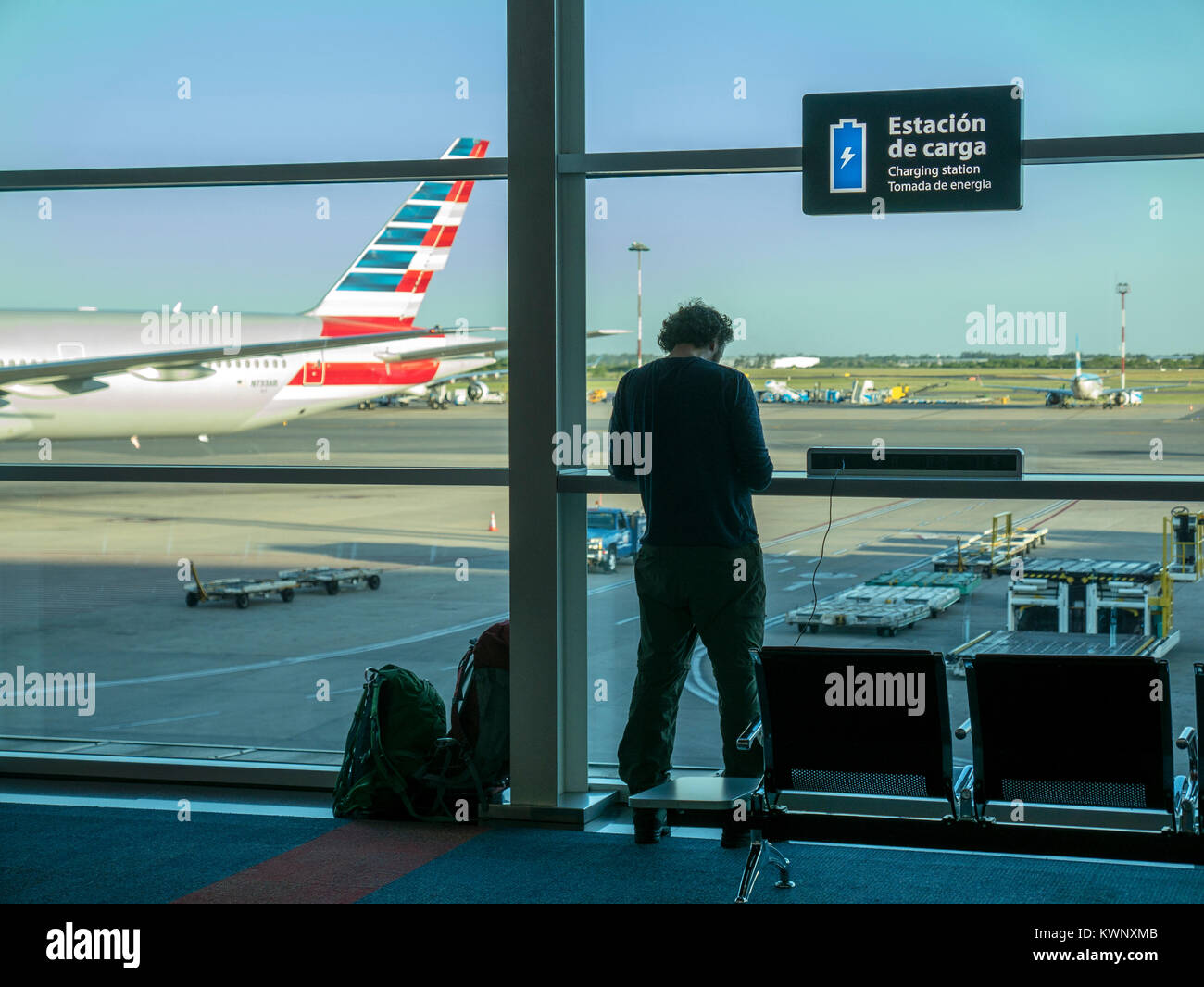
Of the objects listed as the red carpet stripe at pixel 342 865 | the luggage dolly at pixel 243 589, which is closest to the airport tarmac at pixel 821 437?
the red carpet stripe at pixel 342 865

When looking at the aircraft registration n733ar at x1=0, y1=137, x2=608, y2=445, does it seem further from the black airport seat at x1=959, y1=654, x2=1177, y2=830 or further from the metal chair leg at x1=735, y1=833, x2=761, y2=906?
the black airport seat at x1=959, y1=654, x2=1177, y2=830

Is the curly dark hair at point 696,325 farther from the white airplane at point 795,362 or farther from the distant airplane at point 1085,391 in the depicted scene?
the distant airplane at point 1085,391

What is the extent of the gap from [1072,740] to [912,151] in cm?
202

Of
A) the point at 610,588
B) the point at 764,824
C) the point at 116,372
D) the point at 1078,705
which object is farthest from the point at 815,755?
the point at 116,372

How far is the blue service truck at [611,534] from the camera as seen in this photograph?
Answer: 400cm

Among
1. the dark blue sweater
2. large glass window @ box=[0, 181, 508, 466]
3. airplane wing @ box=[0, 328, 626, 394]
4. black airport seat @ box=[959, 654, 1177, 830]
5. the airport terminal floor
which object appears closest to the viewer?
black airport seat @ box=[959, 654, 1177, 830]

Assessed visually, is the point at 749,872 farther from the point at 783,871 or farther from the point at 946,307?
the point at 946,307

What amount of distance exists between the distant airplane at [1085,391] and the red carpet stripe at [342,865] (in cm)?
232

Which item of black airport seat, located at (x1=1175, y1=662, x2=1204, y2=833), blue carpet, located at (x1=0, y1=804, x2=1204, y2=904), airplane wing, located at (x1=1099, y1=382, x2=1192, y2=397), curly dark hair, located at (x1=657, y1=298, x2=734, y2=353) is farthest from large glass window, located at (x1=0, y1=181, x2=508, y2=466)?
black airport seat, located at (x1=1175, y1=662, x2=1204, y2=833)

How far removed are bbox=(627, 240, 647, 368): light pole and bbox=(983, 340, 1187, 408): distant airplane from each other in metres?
1.34

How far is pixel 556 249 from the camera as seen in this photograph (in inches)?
148

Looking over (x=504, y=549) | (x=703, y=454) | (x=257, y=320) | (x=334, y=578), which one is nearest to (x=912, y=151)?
(x=703, y=454)

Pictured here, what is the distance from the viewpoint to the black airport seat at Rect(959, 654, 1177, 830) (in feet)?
7.59

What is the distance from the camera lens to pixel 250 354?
486 cm
